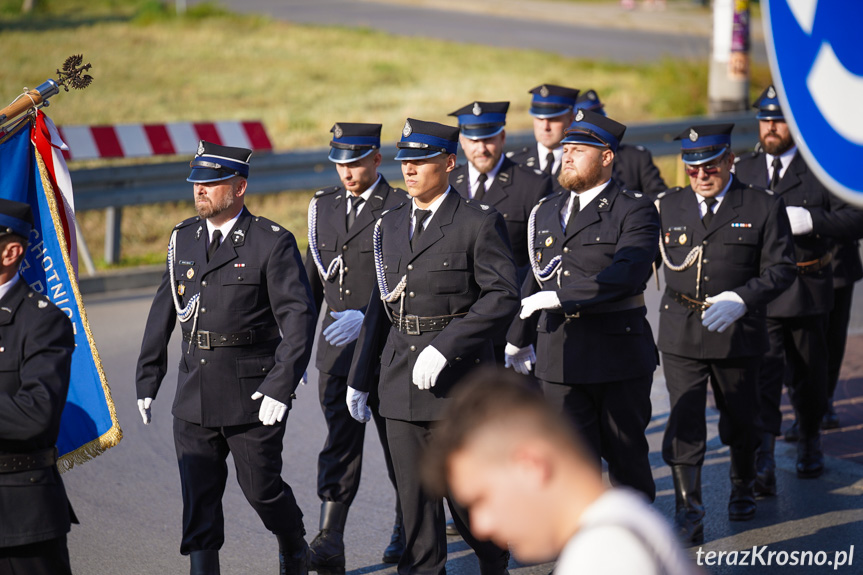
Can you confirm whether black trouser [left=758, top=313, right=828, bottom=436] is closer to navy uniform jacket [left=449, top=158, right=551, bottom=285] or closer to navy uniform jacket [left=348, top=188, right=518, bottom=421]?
navy uniform jacket [left=449, top=158, right=551, bottom=285]

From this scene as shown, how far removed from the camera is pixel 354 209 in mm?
6160

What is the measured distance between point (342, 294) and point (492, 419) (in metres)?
4.02

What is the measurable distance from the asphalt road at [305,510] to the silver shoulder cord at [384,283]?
1424 millimetres

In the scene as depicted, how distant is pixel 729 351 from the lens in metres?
5.97

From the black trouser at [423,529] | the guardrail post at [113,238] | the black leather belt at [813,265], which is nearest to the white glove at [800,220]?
the black leather belt at [813,265]

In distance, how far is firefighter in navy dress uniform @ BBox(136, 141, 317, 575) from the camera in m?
5.00

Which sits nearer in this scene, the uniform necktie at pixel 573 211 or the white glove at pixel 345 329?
the uniform necktie at pixel 573 211

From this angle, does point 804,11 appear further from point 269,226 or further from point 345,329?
point 345,329

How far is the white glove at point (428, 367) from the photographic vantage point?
481 centimetres

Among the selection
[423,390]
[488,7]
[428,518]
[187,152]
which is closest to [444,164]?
[423,390]

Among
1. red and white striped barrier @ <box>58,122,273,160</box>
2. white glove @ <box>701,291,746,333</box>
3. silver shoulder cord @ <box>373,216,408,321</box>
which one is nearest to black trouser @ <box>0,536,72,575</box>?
silver shoulder cord @ <box>373,216,408,321</box>

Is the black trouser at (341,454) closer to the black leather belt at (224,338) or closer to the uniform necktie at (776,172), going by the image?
the black leather belt at (224,338)

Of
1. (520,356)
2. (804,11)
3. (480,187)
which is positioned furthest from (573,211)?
(804,11)

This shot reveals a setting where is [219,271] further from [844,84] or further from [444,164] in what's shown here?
[844,84]
